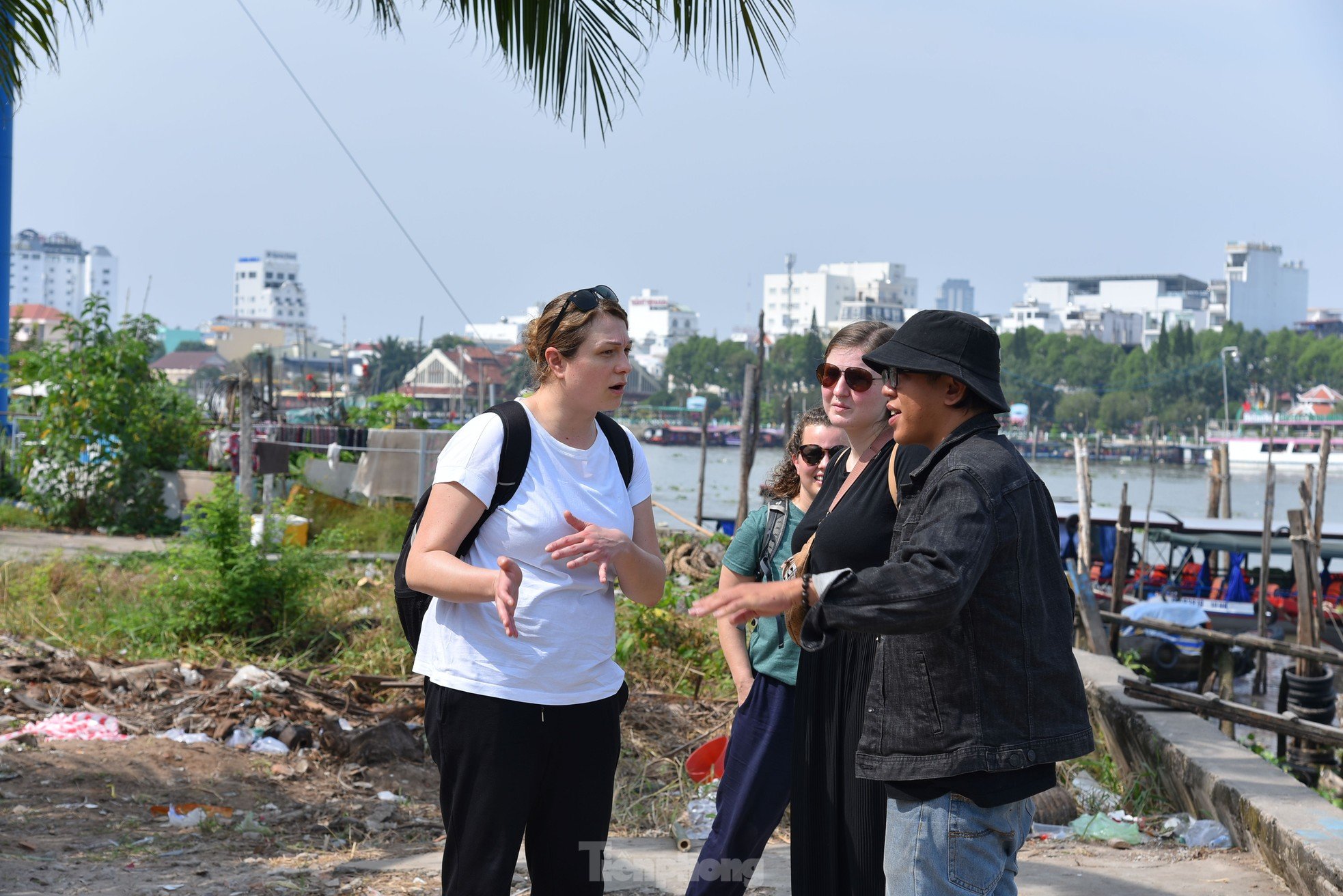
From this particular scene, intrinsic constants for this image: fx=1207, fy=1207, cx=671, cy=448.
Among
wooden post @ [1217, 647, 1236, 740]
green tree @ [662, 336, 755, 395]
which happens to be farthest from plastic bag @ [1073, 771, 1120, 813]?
green tree @ [662, 336, 755, 395]

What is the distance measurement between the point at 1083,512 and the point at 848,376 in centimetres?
1611

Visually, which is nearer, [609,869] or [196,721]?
[609,869]

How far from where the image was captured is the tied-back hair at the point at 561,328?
2744 mm

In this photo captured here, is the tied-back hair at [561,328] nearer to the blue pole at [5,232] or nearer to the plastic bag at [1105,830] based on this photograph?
the plastic bag at [1105,830]

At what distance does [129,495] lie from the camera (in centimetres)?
1500

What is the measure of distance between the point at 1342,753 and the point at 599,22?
7.81 m

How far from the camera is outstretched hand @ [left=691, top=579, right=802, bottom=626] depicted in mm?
2154

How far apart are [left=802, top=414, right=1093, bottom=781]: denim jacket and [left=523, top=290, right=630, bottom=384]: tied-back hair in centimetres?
90

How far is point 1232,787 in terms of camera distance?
4531 millimetres

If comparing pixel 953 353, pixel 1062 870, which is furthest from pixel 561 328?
pixel 1062 870

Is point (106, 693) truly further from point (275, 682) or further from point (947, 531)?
point (947, 531)

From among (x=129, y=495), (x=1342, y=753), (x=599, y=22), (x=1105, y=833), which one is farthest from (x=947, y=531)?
(x=129, y=495)

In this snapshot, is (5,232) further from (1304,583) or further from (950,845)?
(950,845)

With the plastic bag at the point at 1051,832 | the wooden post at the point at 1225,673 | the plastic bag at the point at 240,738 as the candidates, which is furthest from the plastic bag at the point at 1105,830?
the wooden post at the point at 1225,673
